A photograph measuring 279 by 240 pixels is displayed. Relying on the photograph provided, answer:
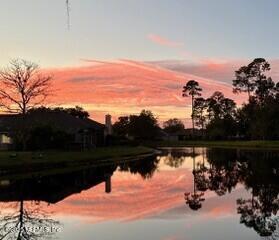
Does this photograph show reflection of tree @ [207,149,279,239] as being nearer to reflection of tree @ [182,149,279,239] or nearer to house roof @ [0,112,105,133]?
reflection of tree @ [182,149,279,239]

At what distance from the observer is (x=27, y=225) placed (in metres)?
17.0

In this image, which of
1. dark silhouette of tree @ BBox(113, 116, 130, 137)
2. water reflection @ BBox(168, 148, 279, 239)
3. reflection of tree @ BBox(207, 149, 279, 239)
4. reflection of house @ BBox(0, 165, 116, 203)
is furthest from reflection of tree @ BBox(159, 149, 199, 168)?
dark silhouette of tree @ BBox(113, 116, 130, 137)

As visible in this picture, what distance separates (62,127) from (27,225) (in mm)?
55426

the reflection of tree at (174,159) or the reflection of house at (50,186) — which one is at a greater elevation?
the reflection of tree at (174,159)

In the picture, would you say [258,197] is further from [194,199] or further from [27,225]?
[27,225]

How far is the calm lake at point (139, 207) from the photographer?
15.3m

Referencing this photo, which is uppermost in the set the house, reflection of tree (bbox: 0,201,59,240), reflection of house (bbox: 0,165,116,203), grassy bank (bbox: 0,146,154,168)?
the house

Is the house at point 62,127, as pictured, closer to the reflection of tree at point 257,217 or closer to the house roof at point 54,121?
the house roof at point 54,121

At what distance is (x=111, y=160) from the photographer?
187ft

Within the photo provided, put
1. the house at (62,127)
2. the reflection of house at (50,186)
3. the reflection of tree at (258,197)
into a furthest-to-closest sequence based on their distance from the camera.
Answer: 1. the house at (62,127)
2. the reflection of house at (50,186)
3. the reflection of tree at (258,197)

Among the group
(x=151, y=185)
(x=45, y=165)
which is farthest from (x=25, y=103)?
(x=151, y=185)

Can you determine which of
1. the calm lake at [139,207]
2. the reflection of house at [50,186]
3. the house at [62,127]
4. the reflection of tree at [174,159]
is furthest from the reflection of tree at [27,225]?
the house at [62,127]

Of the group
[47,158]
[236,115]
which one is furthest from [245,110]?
[47,158]

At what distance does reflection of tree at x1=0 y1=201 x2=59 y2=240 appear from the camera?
1495 centimetres
